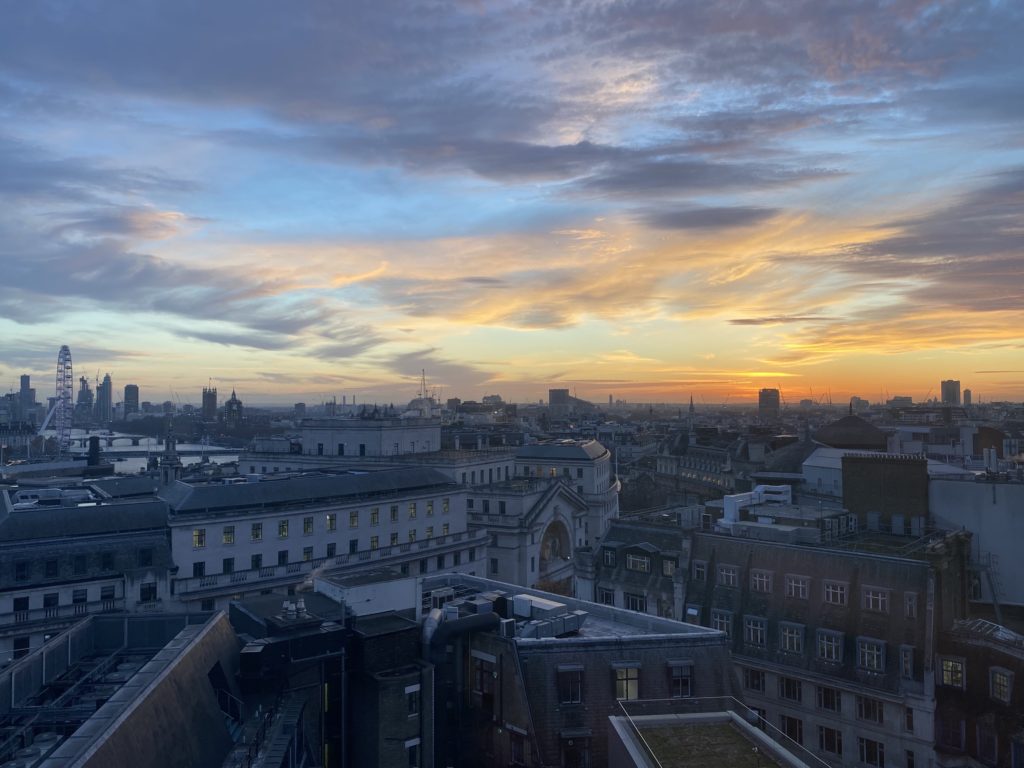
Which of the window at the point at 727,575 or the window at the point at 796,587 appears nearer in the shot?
the window at the point at 796,587

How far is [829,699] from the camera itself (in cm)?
3444

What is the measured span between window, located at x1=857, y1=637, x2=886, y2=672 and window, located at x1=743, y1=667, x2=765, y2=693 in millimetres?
4635

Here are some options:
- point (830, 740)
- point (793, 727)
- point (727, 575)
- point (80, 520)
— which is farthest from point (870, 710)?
point (80, 520)

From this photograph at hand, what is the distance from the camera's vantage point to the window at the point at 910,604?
33250mm

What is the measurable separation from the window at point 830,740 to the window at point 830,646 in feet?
10.0

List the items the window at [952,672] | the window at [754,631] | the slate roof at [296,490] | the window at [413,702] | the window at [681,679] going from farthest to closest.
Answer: the slate roof at [296,490], the window at [754,631], the window at [952,672], the window at [681,679], the window at [413,702]

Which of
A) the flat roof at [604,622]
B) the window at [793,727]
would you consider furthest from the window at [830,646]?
the flat roof at [604,622]

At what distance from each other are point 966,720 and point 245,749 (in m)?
28.8

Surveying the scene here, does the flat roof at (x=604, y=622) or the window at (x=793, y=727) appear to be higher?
the flat roof at (x=604, y=622)

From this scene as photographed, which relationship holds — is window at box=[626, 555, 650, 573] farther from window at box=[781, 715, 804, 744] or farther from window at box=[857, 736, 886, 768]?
window at box=[857, 736, 886, 768]

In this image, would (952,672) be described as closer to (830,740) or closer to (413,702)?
(830,740)

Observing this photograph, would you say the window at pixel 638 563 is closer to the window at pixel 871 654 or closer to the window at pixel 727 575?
the window at pixel 727 575

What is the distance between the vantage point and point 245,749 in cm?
1775

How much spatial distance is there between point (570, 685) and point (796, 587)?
15.5 m
